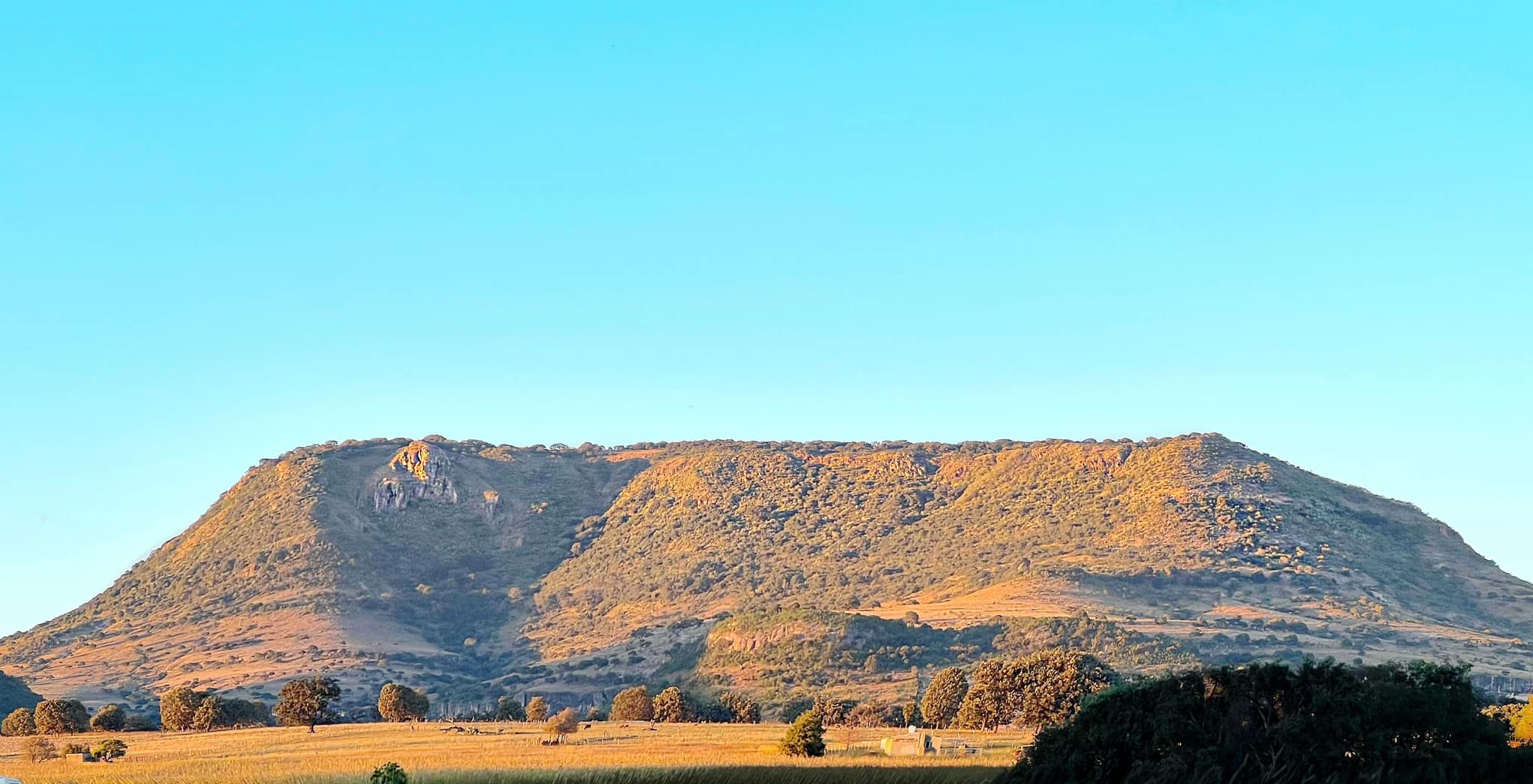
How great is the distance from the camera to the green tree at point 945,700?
71519 millimetres

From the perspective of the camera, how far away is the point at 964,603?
13425cm

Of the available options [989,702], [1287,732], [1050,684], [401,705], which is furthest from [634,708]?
[1287,732]

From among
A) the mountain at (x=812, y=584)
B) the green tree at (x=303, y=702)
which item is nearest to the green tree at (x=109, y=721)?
the green tree at (x=303, y=702)

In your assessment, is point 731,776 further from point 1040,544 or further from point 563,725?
point 1040,544

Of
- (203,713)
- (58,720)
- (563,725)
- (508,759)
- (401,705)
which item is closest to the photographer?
(508,759)

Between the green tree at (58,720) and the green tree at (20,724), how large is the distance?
1.38m

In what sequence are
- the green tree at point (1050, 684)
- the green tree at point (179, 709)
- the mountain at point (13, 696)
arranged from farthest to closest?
the mountain at point (13, 696)
the green tree at point (179, 709)
the green tree at point (1050, 684)

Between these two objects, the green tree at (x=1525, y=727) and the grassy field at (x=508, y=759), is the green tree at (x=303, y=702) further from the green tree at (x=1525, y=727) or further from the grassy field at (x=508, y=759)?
the green tree at (x=1525, y=727)

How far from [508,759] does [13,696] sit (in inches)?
3302

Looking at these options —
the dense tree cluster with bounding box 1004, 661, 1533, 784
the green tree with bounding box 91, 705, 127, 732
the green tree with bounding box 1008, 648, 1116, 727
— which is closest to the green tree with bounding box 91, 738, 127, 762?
the green tree with bounding box 91, 705, 127, 732

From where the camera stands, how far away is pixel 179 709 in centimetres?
7862

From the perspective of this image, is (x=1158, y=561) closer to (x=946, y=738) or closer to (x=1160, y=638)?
(x=1160, y=638)

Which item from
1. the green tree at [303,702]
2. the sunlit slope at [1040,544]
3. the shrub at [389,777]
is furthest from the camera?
the sunlit slope at [1040,544]

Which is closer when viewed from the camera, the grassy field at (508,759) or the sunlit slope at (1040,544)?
the grassy field at (508,759)
